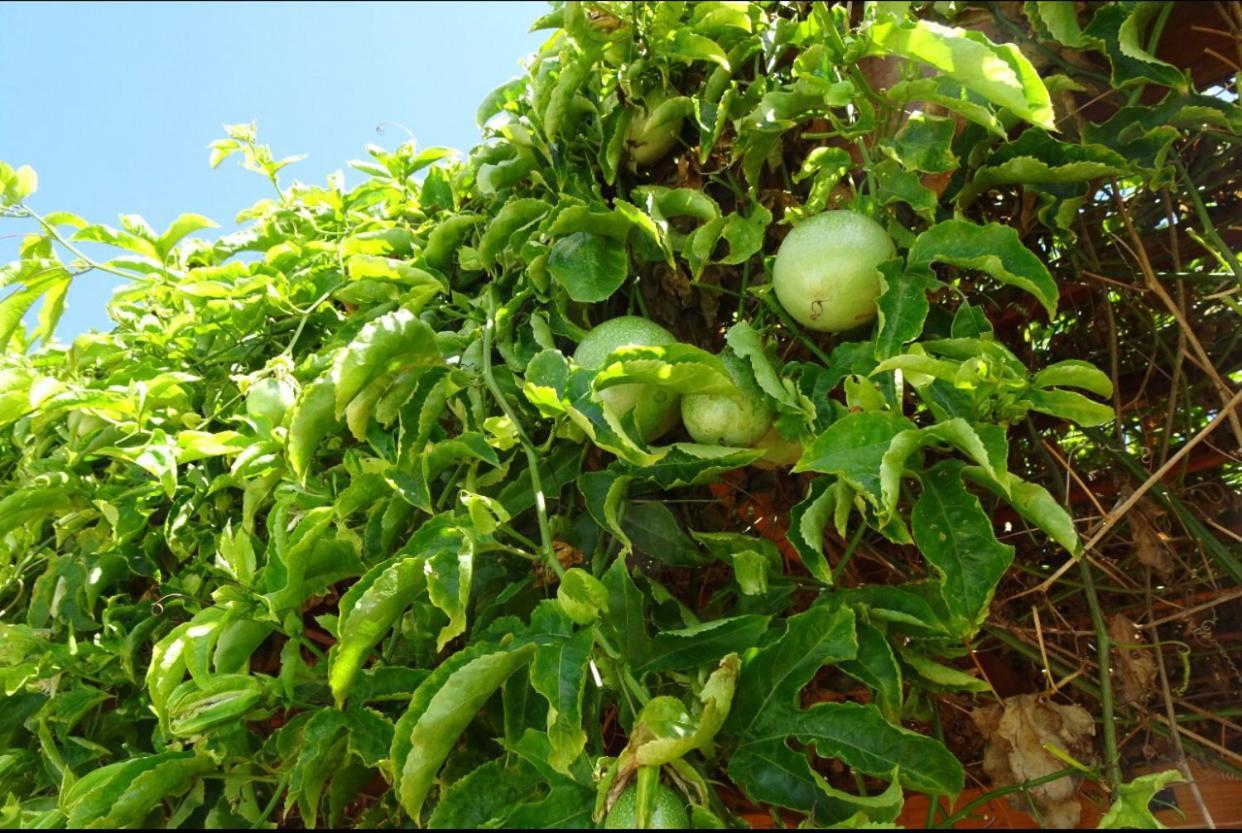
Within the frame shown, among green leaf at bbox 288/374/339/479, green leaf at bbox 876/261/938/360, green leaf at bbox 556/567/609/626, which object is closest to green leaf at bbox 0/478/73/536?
green leaf at bbox 288/374/339/479

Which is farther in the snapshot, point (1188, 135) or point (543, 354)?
point (1188, 135)

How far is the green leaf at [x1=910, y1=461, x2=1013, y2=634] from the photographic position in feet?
2.28

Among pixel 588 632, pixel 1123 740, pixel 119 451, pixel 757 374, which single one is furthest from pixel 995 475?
pixel 119 451

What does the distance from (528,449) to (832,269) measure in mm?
360

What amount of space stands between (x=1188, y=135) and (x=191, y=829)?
149cm

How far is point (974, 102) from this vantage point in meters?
0.87

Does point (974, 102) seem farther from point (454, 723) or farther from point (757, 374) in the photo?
point (454, 723)

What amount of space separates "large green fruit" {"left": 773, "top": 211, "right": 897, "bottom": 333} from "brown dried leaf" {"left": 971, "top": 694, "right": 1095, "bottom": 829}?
0.45 m

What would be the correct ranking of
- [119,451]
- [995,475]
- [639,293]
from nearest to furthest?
1. [995,475]
2. [639,293]
3. [119,451]

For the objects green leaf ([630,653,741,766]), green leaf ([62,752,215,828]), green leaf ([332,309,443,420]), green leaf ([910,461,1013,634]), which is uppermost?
green leaf ([332,309,443,420])

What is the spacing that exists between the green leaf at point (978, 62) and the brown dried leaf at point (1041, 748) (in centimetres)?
59

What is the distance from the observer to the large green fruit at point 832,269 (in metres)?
0.85

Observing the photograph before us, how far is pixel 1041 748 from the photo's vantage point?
34.9 inches

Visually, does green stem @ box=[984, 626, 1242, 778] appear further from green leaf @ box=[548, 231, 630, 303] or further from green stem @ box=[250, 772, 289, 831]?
green stem @ box=[250, 772, 289, 831]
